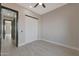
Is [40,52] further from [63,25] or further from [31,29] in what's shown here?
[31,29]

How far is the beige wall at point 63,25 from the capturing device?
4105 mm

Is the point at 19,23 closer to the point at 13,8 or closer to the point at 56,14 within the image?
the point at 13,8

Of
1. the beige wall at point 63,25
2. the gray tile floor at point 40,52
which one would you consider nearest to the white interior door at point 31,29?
the beige wall at point 63,25

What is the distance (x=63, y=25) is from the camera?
4801mm

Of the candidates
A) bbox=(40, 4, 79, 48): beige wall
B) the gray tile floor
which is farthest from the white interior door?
the gray tile floor

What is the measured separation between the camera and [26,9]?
5070 millimetres

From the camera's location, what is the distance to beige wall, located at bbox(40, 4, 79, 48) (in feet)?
13.5

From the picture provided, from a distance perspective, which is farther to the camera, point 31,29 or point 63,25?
point 31,29

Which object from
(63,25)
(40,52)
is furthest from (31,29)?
(40,52)

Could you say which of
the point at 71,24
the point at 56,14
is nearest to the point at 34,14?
the point at 56,14

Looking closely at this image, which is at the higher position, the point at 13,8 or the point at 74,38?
the point at 13,8

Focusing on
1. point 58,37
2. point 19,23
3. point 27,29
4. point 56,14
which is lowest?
point 58,37

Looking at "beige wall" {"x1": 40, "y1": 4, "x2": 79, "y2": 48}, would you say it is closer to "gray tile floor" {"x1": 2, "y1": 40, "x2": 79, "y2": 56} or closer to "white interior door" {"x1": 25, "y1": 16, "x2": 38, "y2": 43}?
"white interior door" {"x1": 25, "y1": 16, "x2": 38, "y2": 43}

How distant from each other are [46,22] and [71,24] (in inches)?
89.8
